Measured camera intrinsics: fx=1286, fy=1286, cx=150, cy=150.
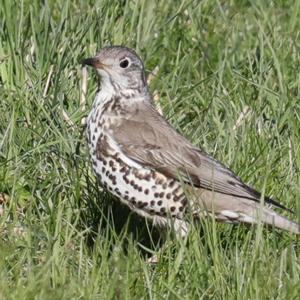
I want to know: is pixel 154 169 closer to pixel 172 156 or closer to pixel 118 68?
pixel 172 156

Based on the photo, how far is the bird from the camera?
21.9 ft

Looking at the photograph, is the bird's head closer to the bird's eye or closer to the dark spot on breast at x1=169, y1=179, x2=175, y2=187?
the bird's eye

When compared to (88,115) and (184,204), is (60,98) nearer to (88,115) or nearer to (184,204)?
(88,115)

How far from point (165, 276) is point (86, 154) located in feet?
4.27

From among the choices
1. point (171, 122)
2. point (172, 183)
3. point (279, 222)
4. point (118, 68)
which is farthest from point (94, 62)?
point (279, 222)

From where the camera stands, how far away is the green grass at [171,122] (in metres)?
5.84

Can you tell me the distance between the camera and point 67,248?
244 inches

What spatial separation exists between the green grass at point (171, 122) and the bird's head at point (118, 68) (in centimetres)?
41

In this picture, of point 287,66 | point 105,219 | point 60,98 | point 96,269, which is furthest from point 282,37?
point 96,269

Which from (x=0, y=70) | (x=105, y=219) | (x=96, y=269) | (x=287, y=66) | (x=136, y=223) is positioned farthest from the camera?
(x=287, y=66)

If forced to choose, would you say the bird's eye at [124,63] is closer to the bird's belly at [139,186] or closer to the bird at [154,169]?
the bird at [154,169]

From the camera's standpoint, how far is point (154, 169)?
6816 mm

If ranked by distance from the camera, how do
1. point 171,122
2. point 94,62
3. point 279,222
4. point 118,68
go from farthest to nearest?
1. point 171,122
2. point 118,68
3. point 94,62
4. point 279,222

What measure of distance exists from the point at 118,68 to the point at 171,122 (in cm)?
91
